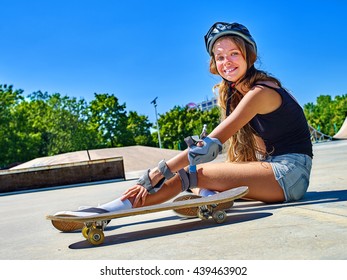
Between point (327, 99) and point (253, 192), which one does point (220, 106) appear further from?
point (327, 99)

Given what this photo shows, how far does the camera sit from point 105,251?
241 centimetres

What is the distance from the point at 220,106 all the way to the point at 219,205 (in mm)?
1096

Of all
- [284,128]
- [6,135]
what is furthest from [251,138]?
[6,135]

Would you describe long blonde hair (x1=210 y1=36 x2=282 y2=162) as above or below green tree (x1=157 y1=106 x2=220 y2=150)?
below

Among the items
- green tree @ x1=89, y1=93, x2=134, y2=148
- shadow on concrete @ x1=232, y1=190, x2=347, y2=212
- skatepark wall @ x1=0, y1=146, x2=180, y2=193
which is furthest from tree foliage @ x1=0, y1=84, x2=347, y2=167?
shadow on concrete @ x1=232, y1=190, x2=347, y2=212

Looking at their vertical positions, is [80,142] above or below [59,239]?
above

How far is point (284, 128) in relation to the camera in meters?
3.31

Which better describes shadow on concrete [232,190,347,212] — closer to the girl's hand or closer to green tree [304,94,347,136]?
the girl's hand

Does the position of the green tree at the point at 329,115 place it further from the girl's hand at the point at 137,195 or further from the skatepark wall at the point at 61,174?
the girl's hand at the point at 137,195

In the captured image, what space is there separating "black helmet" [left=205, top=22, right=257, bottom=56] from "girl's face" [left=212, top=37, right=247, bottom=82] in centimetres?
5

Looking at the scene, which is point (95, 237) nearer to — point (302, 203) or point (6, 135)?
point (302, 203)

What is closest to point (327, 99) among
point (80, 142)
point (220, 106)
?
point (80, 142)

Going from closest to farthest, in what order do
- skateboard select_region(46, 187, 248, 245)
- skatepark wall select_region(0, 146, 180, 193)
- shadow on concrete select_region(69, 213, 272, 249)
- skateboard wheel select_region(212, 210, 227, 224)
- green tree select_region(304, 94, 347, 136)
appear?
skateboard select_region(46, 187, 248, 245) → shadow on concrete select_region(69, 213, 272, 249) → skateboard wheel select_region(212, 210, 227, 224) → skatepark wall select_region(0, 146, 180, 193) → green tree select_region(304, 94, 347, 136)

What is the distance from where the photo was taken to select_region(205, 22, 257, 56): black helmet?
3.24 m
